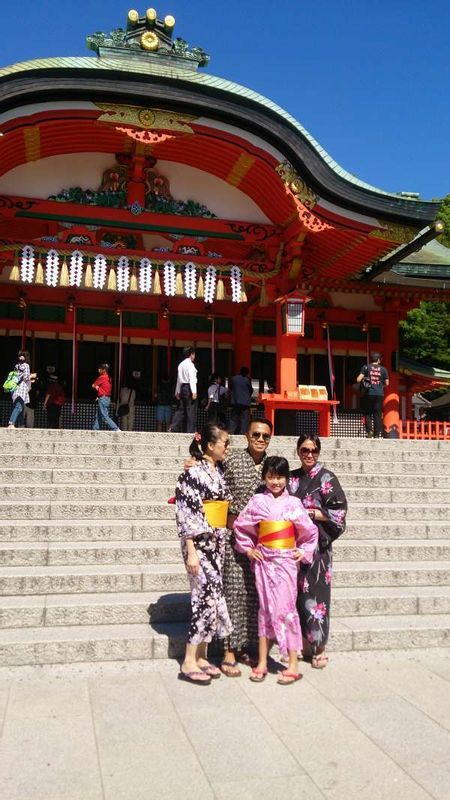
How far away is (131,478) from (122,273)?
17.6ft

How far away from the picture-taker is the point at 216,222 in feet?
40.4

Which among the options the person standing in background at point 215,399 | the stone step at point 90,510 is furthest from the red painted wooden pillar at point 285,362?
the stone step at point 90,510

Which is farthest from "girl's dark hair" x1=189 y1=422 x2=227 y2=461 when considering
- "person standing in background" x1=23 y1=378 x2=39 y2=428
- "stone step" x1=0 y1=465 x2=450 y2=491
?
"person standing in background" x1=23 y1=378 x2=39 y2=428

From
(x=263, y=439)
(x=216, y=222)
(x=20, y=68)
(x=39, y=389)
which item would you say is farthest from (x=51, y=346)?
(x=263, y=439)

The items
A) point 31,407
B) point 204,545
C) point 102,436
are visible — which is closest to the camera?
point 204,545

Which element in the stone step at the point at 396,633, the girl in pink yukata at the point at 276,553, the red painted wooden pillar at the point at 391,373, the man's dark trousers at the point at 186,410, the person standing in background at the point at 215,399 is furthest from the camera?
the red painted wooden pillar at the point at 391,373

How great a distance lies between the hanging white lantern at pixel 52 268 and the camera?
37.8ft

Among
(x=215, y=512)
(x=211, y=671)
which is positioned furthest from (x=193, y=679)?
(x=215, y=512)

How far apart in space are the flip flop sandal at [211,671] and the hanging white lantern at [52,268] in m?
8.71

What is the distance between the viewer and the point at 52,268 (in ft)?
37.9

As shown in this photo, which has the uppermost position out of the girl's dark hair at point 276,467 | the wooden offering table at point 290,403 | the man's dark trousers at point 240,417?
the wooden offering table at point 290,403

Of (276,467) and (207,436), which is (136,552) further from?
(276,467)

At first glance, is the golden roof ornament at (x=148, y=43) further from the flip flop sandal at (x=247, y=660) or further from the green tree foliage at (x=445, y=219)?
the green tree foliage at (x=445, y=219)

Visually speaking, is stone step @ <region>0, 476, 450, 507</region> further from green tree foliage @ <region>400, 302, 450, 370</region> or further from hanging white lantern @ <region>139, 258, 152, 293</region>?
green tree foliage @ <region>400, 302, 450, 370</region>
